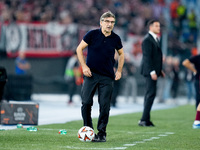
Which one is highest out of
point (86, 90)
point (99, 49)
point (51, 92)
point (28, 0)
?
point (28, 0)

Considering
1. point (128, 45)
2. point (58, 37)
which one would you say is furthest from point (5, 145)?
point (128, 45)

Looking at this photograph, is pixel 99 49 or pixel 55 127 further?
pixel 55 127

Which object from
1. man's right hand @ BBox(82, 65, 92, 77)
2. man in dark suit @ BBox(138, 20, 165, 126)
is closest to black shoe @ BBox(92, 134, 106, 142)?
man's right hand @ BBox(82, 65, 92, 77)

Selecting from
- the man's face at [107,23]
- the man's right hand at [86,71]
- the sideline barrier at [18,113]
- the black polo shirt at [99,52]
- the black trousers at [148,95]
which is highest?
the man's face at [107,23]

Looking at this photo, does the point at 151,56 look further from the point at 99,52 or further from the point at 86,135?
the point at 86,135

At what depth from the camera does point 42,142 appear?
876 centimetres

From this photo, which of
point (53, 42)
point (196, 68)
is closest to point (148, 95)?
point (196, 68)

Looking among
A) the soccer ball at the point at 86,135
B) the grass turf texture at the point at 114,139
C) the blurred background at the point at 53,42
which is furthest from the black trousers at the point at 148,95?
the blurred background at the point at 53,42

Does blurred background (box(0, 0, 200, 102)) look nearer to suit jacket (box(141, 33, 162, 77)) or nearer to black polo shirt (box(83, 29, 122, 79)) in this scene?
suit jacket (box(141, 33, 162, 77))

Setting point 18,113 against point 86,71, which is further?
point 18,113

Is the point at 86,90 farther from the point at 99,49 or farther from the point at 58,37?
the point at 58,37

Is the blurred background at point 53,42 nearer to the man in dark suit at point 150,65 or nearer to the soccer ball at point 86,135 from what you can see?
the man in dark suit at point 150,65

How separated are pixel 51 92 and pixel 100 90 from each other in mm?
Answer: 18275

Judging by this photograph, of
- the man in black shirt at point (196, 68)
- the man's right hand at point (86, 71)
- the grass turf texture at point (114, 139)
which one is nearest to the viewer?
the grass turf texture at point (114, 139)
